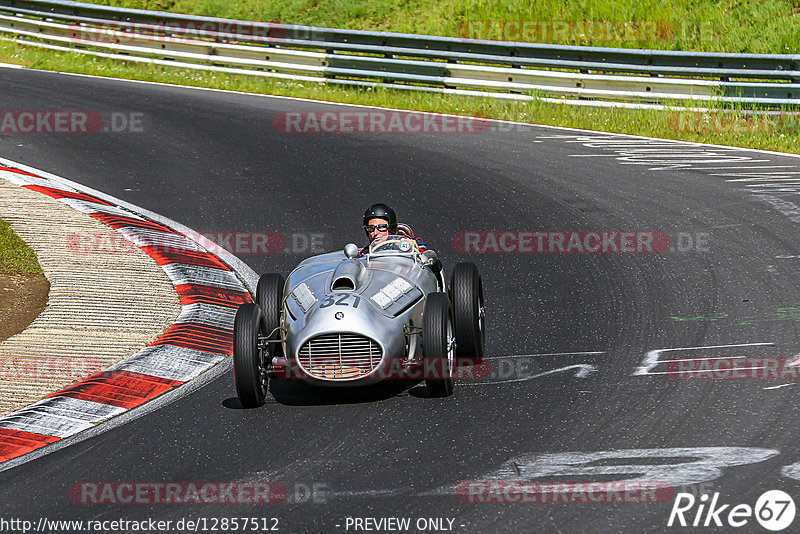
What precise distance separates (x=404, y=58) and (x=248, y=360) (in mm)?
13947

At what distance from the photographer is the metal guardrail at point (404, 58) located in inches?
A: 675

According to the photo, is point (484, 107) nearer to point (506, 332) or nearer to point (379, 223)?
point (506, 332)

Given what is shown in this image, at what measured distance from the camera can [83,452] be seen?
7.02 m

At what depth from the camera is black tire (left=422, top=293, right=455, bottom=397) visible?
7.50m

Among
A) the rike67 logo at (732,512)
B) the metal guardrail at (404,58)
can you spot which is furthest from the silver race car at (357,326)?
the metal guardrail at (404,58)

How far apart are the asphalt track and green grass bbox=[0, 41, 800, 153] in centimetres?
64

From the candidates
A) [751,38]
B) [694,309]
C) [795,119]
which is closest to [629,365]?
[694,309]

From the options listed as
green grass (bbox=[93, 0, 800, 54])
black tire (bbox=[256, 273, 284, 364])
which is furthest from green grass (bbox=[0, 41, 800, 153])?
black tire (bbox=[256, 273, 284, 364])

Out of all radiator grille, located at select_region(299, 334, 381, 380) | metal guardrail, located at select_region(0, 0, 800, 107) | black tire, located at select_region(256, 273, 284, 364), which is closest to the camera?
radiator grille, located at select_region(299, 334, 381, 380)

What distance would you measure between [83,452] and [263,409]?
3.95 ft

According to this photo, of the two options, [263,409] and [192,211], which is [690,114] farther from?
[263,409]

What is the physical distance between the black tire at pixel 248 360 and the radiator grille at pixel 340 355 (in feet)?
1.14

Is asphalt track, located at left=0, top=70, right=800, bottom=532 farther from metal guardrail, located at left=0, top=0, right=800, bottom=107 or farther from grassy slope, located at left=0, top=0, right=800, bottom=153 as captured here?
metal guardrail, located at left=0, top=0, right=800, bottom=107

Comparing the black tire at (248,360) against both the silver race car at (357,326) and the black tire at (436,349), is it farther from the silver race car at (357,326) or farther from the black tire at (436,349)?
the black tire at (436,349)
